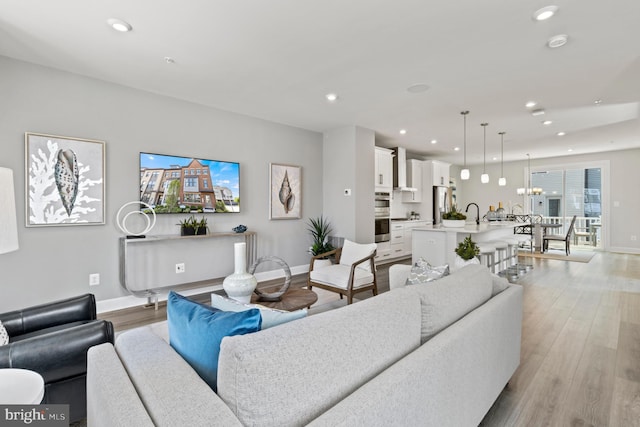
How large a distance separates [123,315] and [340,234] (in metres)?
3.42

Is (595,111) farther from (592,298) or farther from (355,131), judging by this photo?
(355,131)

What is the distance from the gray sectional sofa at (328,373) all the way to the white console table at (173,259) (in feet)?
8.64

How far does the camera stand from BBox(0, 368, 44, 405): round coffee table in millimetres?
909

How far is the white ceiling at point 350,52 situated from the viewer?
2270mm

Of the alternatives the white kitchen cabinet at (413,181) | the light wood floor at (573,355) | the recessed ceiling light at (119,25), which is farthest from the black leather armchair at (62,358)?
the white kitchen cabinet at (413,181)

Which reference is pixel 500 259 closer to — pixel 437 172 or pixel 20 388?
pixel 437 172

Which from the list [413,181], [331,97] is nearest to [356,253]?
[331,97]

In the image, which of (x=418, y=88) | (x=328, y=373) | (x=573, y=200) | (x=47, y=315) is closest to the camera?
(x=328, y=373)

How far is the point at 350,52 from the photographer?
9.41 feet

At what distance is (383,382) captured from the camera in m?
0.98

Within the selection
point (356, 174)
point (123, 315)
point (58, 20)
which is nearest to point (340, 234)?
point (356, 174)

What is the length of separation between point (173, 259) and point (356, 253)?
94.8 inches

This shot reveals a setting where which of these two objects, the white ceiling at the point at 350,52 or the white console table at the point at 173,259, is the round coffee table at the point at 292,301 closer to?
the white console table at the point at 173,259

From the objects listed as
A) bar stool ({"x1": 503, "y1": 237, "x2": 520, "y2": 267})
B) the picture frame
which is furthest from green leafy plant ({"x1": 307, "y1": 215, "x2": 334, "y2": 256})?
bar stool ({"x1": 503, "y1": 237, "x2": 520, "y2": 267})
